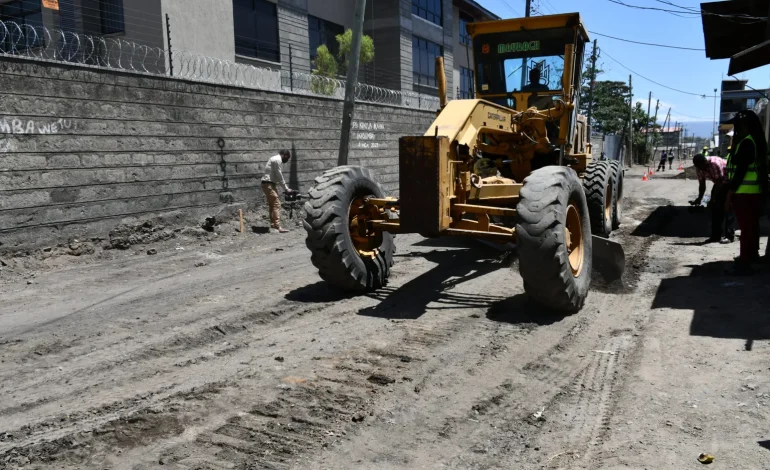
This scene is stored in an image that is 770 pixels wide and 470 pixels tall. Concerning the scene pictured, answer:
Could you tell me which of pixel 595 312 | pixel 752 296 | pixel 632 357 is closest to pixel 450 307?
pixel 595 312

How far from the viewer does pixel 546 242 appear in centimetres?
532

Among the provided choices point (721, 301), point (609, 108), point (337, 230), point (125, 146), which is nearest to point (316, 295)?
point (337, 230)

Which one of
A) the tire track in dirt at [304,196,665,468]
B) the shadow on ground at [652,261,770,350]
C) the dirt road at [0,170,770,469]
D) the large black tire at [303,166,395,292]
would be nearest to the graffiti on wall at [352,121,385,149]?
the dirt road at [0,170,770,469]

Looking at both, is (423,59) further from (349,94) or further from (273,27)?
(349,94)

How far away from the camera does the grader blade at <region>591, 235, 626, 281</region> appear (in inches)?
274

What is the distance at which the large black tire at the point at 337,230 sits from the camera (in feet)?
20.5

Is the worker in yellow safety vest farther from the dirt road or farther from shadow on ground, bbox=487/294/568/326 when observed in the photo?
shadow on ground, bbox=487/294/568/326

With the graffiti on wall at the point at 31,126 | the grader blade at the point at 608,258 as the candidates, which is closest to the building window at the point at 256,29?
the graffiti on wall at the point at 31,126

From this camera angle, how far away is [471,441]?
3.43 meters

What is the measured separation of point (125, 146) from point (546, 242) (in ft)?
23.8

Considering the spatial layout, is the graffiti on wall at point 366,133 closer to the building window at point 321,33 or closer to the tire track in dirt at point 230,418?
the building window at point 321,33

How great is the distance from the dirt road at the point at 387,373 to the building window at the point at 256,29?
11.9 m

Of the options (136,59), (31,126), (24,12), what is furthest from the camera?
(24,12)

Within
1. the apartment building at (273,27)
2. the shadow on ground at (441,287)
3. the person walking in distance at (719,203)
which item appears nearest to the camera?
the shadow on ground at (441,287)
